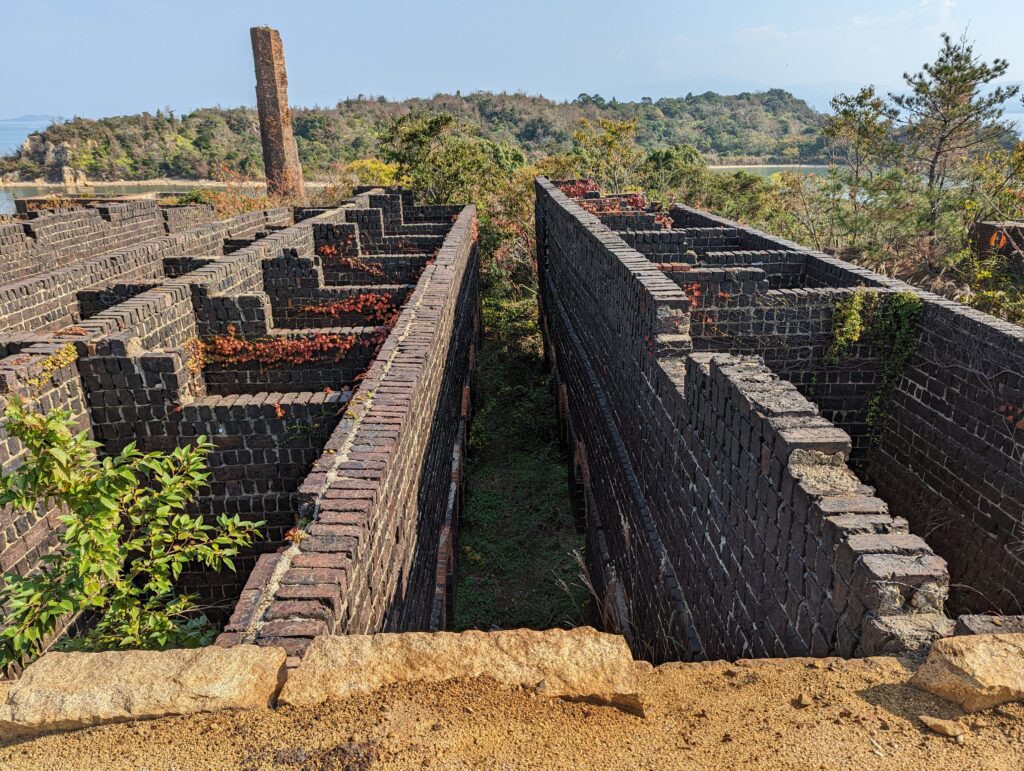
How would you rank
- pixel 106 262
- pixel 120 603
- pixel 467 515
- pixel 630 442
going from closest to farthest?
pixel 120 603 → pixel 630 442 → pixel 467 515 → pixel 106 262

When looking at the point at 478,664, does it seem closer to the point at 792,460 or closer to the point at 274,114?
the point at 792,460

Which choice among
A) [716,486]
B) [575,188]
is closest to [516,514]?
[716,486]

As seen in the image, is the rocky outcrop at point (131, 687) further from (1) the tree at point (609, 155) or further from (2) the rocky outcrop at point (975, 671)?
→ (1) the tree at point (609, 155)

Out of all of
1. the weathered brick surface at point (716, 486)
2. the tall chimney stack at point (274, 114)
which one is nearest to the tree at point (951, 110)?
the weathered brick surface at point (716, 486)

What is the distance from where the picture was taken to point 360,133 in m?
63.8

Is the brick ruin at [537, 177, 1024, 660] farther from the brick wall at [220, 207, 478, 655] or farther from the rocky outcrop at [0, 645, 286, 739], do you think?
the rocky outcrop at [0, 645, 286, 739]

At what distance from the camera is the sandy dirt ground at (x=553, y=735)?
6.76ft

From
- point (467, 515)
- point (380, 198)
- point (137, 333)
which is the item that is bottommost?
point (467, 515)

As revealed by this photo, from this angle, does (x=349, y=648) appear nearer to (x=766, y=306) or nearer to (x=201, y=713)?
(x=201, y=713)

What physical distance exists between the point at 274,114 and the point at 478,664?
97.4 ft

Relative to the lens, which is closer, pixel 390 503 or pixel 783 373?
pixel 390 503

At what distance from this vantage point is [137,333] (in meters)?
5.82

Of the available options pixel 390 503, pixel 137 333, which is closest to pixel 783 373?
pixel 390 503

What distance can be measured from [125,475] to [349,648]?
157 centimetres
